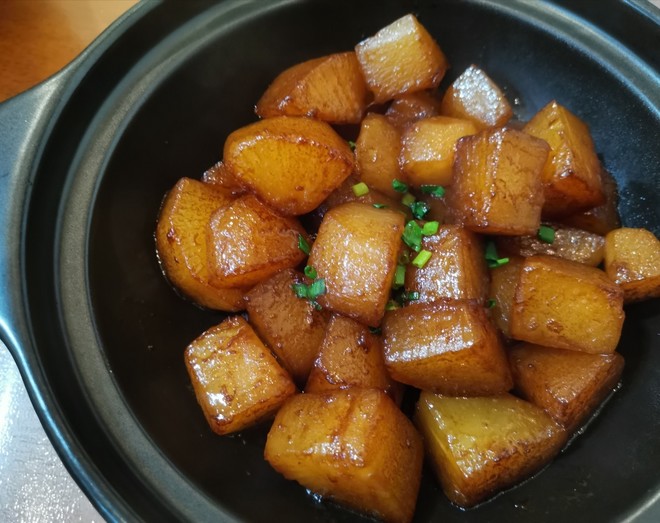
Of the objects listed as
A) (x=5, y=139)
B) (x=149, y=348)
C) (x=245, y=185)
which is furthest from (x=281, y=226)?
(x=5, y=139)

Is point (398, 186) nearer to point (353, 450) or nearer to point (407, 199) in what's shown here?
point (407, 199)

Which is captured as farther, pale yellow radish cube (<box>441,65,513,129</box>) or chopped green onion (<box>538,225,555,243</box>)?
pale yellow radish cube (<box>441,65,513,129</box>)

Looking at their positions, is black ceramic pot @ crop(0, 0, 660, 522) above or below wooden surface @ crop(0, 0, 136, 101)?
below

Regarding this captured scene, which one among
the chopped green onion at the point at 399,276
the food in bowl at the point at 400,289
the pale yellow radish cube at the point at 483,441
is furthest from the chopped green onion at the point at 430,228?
the pale yellow radish cube at the point at 483,441

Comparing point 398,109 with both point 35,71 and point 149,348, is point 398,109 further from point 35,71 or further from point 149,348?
point 35,71

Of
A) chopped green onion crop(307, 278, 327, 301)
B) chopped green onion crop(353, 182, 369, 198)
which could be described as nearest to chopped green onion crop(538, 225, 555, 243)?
chopped green onion crop(353, 182, 369, 198)

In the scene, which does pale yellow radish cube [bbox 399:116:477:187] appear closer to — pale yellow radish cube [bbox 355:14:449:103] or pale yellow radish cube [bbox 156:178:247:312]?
pale yellow radish cube [bbox 355:14:449:103]

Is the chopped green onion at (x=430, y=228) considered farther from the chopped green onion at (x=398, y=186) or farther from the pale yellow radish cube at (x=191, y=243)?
the pale yellow radish cube at (x=191, y=243)

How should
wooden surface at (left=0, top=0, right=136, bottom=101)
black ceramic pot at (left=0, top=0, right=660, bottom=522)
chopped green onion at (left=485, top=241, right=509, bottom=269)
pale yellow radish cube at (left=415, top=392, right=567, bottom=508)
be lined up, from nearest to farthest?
black ceramic pot at (left=0, top=0, right=660, bottom=522) → pale yellow radish cube at (left=415, top=392, right=567, bottom=508) → chopped green onion at (left=485, top=241, right=509, bottom=269) → wooden surface at (left=0, top=0, right=136, bottom=101)
